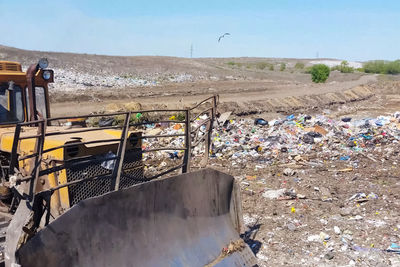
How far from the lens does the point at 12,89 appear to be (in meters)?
5.41

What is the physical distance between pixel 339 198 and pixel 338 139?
4.45 metres

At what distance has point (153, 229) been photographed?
13.6ft

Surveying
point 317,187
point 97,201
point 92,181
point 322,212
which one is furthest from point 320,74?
point 97,201

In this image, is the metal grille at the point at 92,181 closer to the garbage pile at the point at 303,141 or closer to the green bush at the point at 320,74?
the garbage pile at the point at 303,141

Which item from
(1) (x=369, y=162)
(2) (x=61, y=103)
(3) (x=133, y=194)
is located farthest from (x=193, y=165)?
(2) (x=61, y=103)

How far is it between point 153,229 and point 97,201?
736 millimetres

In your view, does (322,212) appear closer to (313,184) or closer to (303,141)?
(313,184)

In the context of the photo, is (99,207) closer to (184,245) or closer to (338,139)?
(184,245)

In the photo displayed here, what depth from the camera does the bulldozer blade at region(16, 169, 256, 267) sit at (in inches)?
134

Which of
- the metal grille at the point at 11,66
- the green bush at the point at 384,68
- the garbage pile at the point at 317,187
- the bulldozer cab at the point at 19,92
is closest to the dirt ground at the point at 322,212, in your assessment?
the garbage pile at the point at 317,187

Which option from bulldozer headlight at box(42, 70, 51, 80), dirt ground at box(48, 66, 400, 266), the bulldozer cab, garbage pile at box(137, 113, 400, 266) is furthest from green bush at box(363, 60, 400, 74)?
the bulldozer cab

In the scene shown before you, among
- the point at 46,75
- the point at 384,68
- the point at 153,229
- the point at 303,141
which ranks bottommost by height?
the point at 384,68

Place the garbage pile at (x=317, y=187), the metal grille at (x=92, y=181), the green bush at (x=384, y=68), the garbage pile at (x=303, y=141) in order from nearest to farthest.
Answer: the metal grille at (x=92, y=181)
the garbage pile at (x=317, y=187)
the garbage pile at (x=303, y=141)
the green bush at (x=384, y=68)

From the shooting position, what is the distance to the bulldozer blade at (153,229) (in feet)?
11.2
